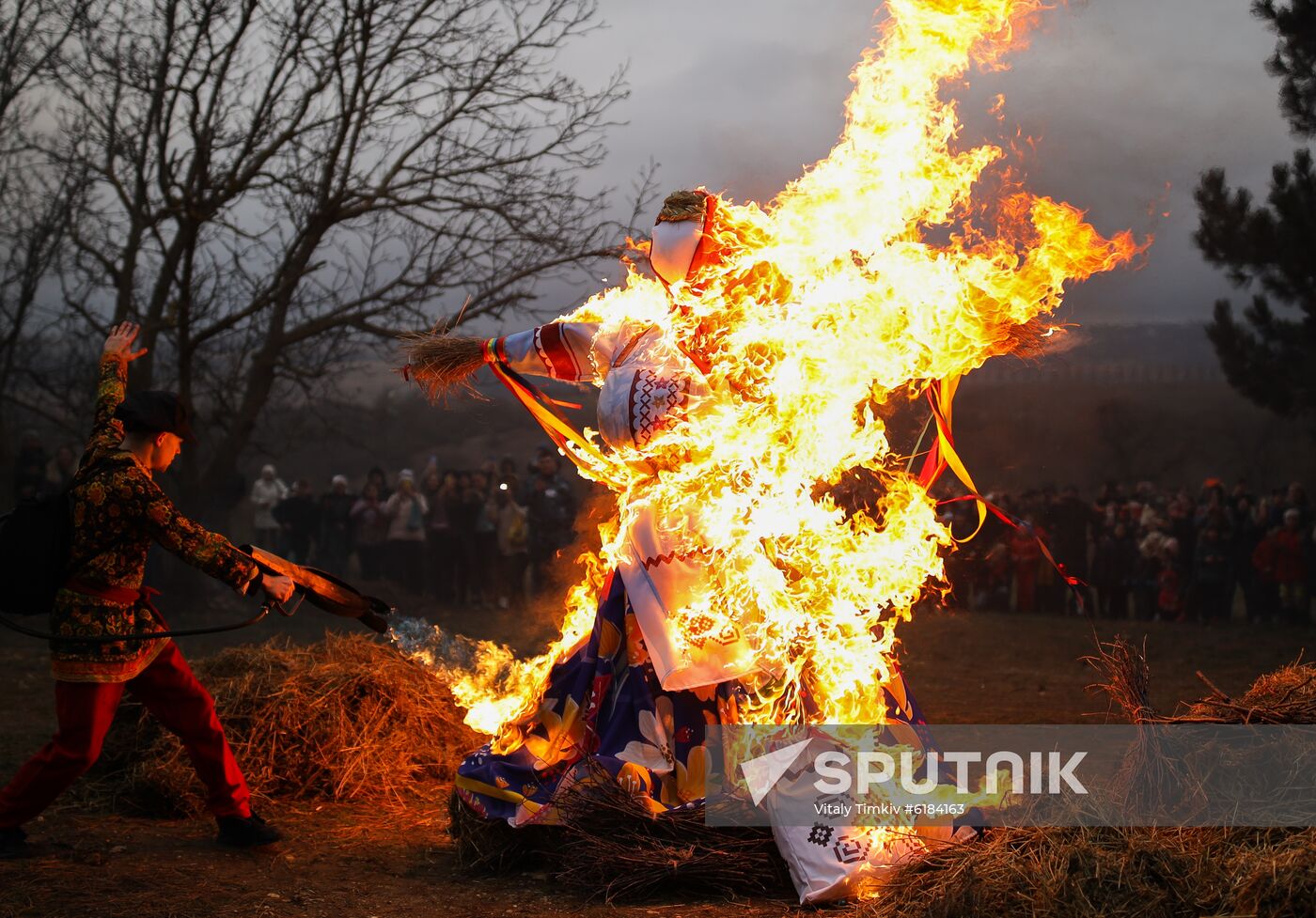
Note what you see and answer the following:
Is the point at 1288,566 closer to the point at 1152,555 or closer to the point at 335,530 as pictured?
the point at 1152,555

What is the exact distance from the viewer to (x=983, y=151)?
4941 mm

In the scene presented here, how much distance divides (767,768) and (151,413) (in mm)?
2821

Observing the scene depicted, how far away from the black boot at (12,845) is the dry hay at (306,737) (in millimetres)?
759

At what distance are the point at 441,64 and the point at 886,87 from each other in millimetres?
8473

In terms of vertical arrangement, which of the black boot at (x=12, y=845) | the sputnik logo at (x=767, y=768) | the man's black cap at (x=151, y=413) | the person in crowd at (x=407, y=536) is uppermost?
the man's black cap at (x=151, y=413)

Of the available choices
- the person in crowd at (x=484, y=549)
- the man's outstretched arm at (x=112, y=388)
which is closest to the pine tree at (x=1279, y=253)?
the person in crowd at (x=484, y=549)

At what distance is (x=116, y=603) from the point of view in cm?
470

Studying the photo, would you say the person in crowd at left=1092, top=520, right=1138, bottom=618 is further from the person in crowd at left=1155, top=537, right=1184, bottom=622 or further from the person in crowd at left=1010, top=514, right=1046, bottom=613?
the person in crowd at left=1010, top=514, right=1046, bottom=613

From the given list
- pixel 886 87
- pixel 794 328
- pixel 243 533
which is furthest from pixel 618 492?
pixel 243 533

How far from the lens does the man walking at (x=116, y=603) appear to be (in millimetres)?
4617

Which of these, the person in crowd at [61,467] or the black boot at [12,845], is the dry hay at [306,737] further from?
the person in crowd at [61,467]

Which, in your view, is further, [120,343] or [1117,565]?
[1117,565]

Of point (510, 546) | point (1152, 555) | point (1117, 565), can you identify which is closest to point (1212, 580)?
point (1152, 555)

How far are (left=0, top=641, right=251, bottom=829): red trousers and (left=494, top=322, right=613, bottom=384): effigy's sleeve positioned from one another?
186cm
